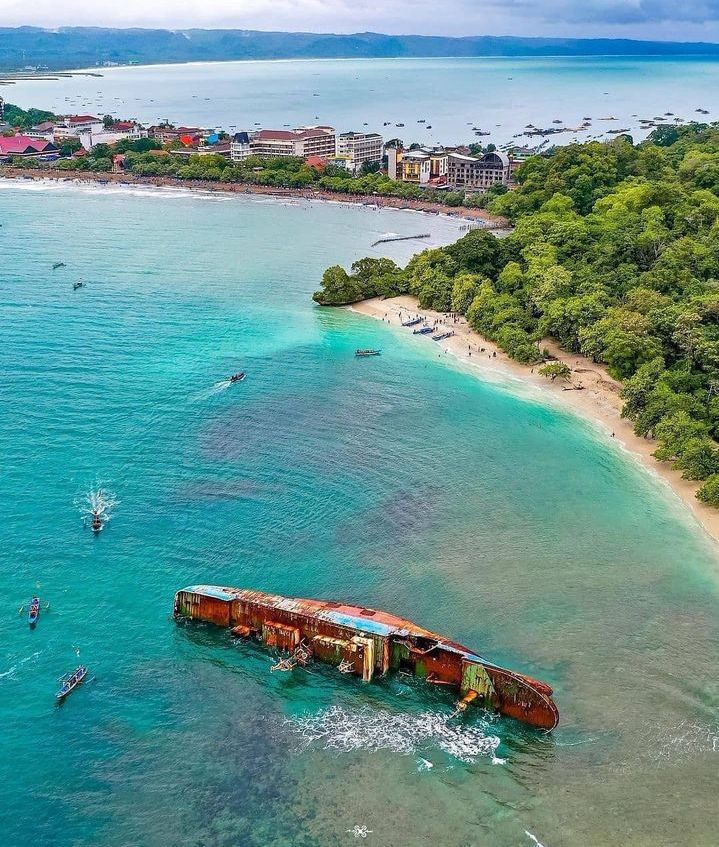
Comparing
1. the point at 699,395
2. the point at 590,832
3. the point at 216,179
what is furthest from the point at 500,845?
the point at 216,179

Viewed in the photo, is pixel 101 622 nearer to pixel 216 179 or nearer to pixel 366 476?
pixel 366 476

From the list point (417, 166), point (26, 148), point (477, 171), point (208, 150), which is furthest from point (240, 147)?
point (477, 171)

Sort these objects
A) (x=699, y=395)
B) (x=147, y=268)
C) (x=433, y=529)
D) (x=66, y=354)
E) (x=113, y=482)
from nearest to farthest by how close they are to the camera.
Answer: (x=433, y=529), (x=113, y=482), (x=699, y=395), (x=66, y=354), (x=147, y=268)

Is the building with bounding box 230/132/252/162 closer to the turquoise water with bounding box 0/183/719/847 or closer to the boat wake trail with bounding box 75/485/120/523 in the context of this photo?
the turquoise water with bounding box 0/183/719/847

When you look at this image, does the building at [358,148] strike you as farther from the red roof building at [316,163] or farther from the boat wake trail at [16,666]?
the boat wake trail at [16,666]

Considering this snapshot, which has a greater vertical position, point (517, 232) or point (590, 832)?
point (517, 232)

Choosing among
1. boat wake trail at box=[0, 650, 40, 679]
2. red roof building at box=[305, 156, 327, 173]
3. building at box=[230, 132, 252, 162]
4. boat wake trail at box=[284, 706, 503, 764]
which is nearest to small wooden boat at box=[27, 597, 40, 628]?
boat wake trail at box=[0, 650, 40, 679]
